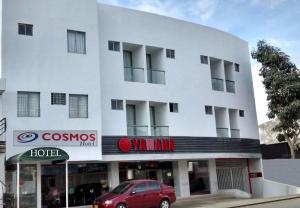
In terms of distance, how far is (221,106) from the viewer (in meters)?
30.0

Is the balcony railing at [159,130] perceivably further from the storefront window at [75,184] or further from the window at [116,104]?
the storefront window at [75,184]

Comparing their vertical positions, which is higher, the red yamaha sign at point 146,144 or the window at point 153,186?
the red yamaha sign at point 146,144

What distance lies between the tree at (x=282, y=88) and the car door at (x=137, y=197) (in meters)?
13.5

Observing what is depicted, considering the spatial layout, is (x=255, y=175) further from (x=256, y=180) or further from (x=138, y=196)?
(x=138, y=196)

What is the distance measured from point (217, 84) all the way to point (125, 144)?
9180 mm

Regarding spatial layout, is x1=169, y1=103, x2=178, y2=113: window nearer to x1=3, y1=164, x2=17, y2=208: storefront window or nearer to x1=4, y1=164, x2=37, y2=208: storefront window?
x1=4, y1=164, x2=37, y2=208: storefront window

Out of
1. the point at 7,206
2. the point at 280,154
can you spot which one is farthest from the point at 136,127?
the point at 280,154

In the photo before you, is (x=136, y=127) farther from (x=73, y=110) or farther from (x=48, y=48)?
(x=48, y=48)

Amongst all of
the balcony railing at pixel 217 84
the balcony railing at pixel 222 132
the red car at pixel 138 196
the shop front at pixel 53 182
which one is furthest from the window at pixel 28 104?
the balcony railing at pixel 222 132

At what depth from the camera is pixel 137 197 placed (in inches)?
800

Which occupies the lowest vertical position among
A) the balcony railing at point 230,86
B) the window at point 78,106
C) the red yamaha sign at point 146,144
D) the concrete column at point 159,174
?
the concrete column at point 159,174

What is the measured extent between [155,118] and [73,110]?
263 inches

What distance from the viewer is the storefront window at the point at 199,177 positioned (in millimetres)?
28700

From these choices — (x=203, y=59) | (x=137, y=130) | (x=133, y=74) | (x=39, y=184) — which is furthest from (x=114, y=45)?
(x=39, y=184)
